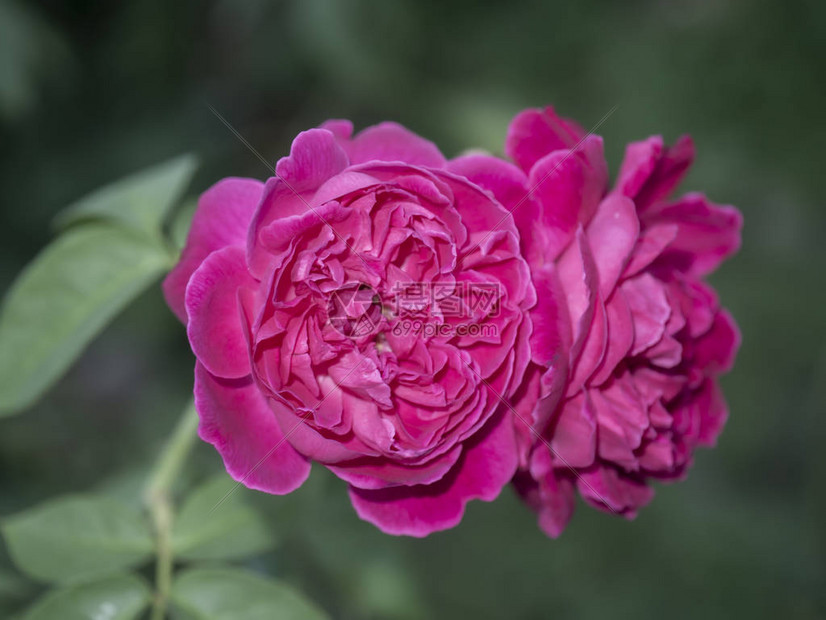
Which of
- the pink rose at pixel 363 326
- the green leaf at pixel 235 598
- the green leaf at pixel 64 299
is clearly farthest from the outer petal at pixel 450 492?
the green leaf at pixel 64 299

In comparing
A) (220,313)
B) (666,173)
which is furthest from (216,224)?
(666,173)

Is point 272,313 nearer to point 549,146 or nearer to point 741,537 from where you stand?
point 549,146

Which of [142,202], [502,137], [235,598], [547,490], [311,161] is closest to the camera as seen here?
[311,161]

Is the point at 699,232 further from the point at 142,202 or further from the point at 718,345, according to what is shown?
the point at 142,202

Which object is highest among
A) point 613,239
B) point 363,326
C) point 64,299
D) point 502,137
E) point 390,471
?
point 613,239

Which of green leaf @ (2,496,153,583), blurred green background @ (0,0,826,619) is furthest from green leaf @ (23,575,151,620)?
blurred green background @ (0,0,826,619)

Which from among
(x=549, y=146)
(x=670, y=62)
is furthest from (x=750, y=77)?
(x=549, y=146)

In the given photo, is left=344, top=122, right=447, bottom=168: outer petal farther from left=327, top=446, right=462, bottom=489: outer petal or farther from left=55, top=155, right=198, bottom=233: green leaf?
left=55, top=155, right=198, bottom=233: green leaf
